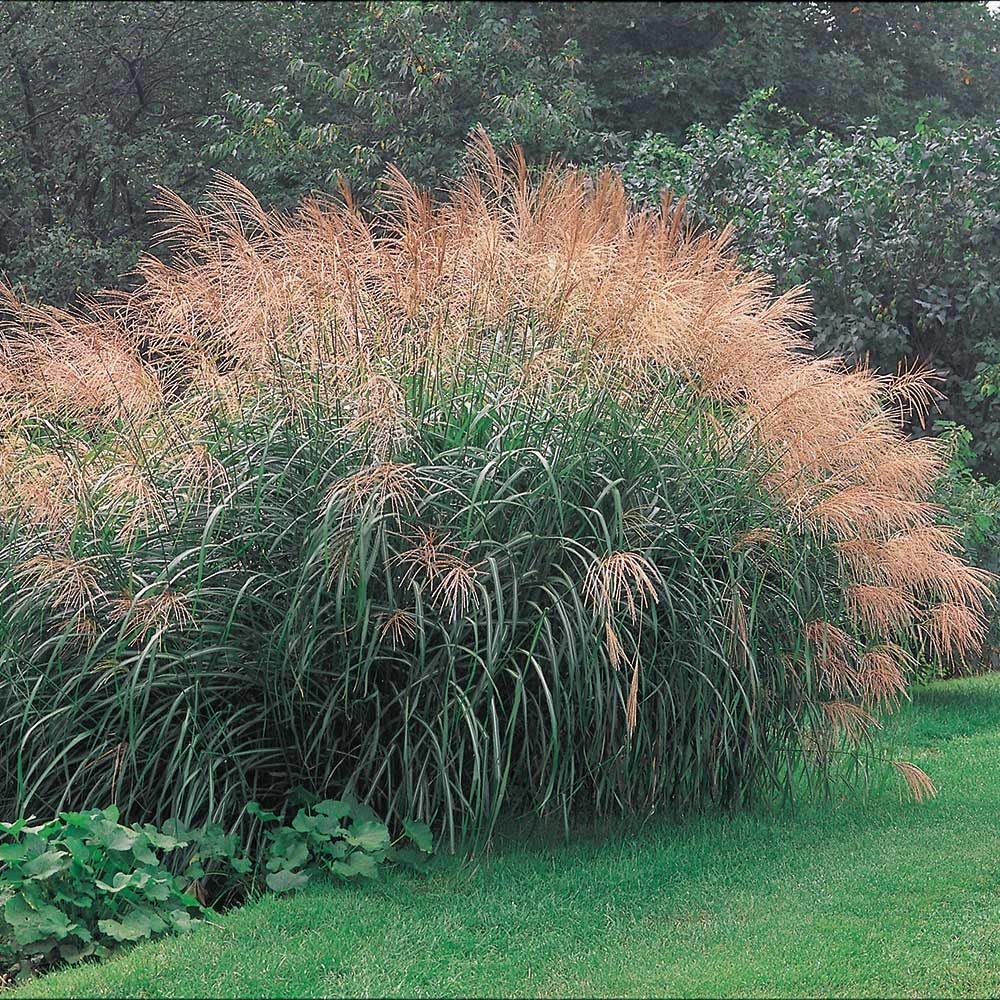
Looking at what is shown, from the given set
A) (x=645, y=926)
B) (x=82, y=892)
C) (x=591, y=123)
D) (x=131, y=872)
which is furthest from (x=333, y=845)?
(x=591, y=123)

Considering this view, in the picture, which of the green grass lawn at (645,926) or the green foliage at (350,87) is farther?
the green foliage at (350,87)

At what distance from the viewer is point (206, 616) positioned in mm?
4828

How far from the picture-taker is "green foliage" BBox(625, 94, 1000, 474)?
10.2 m

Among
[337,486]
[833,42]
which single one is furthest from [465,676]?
[833,42]

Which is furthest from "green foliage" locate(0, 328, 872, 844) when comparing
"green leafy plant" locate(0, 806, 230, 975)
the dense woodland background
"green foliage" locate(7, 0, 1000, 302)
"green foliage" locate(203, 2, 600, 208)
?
"green foliage" locate(203, 2, 600, 208)

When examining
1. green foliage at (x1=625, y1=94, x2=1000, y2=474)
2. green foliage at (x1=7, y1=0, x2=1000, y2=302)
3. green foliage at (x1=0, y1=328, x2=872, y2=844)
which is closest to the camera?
green foliage at (x1=0, y1=328, x2=872, y2=844)

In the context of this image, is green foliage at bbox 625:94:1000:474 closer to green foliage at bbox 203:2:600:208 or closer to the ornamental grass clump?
green foliage at bbox 203:2:600:208

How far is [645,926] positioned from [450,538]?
1.52 metres

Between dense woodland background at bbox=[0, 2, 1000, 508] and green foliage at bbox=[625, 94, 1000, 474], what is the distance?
0.07 feet

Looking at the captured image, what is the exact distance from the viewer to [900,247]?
10.3 m

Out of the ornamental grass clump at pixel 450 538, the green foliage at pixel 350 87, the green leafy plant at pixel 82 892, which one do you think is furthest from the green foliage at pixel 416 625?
the green foliage at pixel 350 87

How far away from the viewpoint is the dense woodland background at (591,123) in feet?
34.2

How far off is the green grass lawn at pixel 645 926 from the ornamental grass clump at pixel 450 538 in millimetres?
277

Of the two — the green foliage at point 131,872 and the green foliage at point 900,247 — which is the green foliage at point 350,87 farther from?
the green foliage at point 131,872
